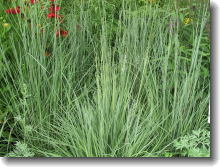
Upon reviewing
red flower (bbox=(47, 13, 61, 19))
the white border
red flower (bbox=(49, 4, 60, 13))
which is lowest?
the white border

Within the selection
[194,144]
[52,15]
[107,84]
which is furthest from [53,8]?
[194,144]

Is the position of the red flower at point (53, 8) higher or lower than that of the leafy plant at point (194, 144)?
higher

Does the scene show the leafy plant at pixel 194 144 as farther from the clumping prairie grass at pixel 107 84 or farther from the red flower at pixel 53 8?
the red flower at pixel 53 8

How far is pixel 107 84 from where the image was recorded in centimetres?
442

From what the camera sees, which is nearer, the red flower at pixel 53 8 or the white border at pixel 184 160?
the white border at pixel 184 160

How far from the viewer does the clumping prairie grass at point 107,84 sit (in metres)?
4.41

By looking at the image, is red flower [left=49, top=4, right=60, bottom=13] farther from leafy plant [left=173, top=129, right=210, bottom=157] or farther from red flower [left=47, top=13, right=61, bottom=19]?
leafy plant [left=173, top=129, right=210, bottom=157]

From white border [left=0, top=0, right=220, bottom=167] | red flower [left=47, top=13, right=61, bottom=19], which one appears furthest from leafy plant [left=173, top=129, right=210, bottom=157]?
red flower [left=47, top=13, right=61, bottom=19]

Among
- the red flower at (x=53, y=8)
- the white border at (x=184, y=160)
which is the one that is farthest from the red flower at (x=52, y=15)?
the white border at (x=184, y=160)

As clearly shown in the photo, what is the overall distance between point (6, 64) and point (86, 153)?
2.33 feet

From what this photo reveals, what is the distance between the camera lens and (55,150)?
4.48 metres

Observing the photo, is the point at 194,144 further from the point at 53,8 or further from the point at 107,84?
the point at 53,8

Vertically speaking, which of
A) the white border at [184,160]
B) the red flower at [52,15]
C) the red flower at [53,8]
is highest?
the red flower at [53,8]

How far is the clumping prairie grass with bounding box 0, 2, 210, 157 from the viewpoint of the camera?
174 inches
